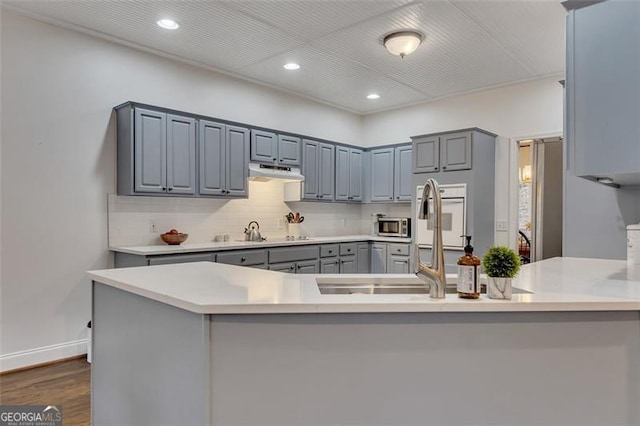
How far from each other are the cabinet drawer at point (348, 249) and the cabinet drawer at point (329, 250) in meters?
0.10

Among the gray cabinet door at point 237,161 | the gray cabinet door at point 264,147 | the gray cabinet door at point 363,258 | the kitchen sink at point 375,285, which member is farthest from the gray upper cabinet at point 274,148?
the kitchen sink at point 375,285

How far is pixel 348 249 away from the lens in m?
5.45

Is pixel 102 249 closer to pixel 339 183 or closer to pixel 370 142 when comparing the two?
pixel 339 183

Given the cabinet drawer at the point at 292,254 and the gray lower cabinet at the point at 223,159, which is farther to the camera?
the cabinet drawer at the point at 292,254

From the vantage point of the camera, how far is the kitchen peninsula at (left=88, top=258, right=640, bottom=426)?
1421 millimetres

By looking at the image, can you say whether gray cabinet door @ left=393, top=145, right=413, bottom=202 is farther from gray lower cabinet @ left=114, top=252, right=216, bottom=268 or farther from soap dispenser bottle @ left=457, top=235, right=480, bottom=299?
soap dispenser bottle @ left=457, top=235, right=480, bottom=299

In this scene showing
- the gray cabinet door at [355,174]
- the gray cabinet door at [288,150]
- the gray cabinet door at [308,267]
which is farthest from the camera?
the gray cabinet door at [355,174]

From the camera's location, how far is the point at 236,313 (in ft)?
4.61

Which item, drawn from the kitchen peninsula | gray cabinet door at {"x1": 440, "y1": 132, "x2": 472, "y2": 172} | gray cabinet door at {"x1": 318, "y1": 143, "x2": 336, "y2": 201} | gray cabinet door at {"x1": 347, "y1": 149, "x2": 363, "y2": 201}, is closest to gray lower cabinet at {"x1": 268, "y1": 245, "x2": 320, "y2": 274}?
gray cabinet door at {"x1": 318, "y1": 143, "x2": 336, "y2": 201}

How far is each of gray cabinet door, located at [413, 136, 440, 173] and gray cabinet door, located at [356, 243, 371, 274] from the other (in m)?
1.25

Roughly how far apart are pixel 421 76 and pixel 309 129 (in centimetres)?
171

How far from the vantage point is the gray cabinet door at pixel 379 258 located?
5613 mm

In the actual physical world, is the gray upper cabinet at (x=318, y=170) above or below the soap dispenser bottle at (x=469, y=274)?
above

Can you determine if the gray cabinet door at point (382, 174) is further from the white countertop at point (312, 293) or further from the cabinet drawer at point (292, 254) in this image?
the white countertop at point (312, 293)
